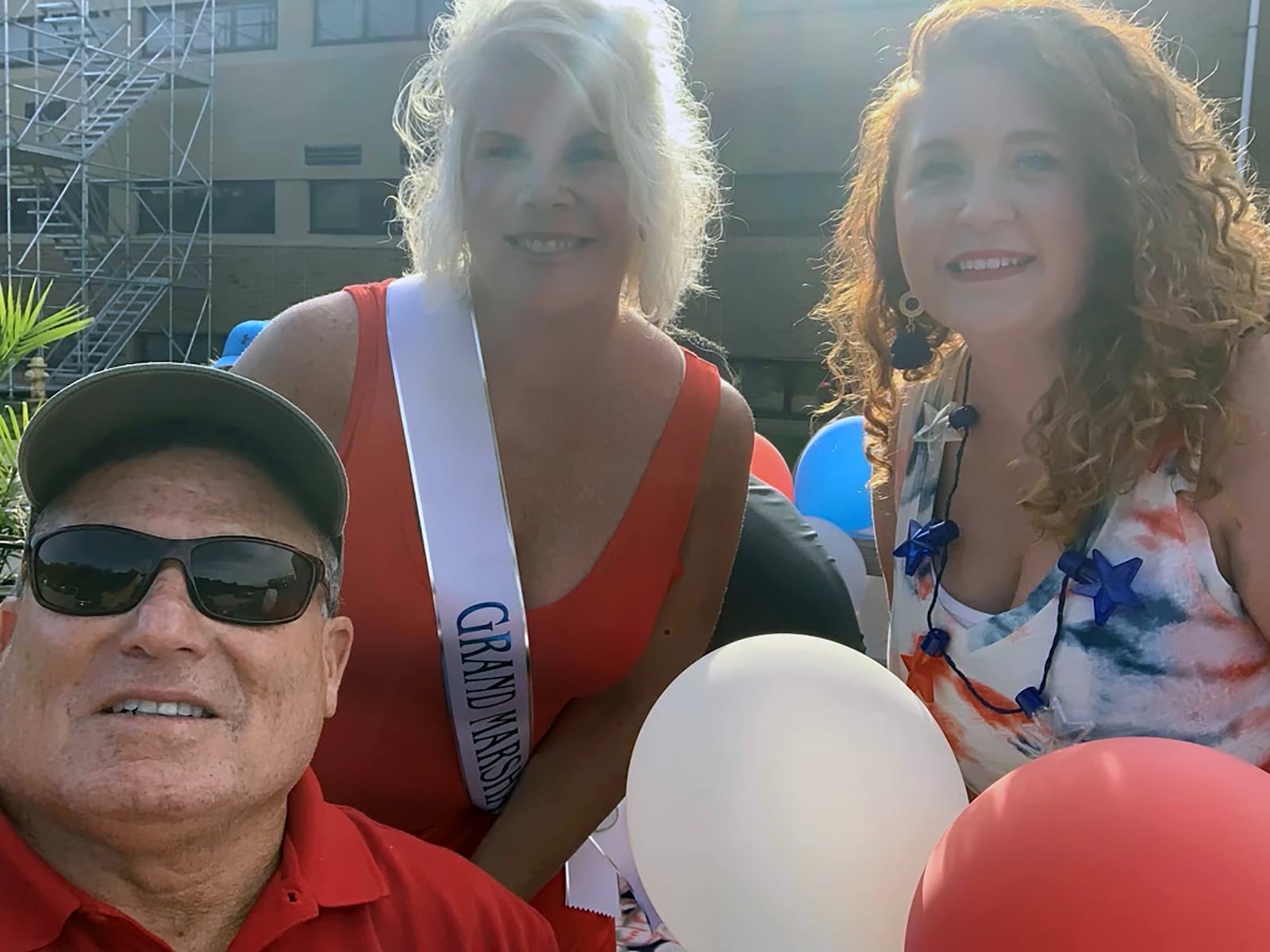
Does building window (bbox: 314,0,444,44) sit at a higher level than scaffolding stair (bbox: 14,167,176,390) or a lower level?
higher

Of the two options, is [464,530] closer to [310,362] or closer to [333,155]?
[310,362]

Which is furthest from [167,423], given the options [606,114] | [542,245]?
[606,114]

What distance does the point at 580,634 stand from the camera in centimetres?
181

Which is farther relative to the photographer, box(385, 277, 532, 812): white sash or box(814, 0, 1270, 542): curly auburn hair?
box(385, 277, 532, 812): white sash

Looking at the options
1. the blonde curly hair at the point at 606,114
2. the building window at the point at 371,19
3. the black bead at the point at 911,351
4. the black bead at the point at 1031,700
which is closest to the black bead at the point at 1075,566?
the black bead at the point at 1031,700

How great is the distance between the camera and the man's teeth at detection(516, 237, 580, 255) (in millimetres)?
1764

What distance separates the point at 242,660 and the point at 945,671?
1.16 metres

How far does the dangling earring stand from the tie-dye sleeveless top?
61cm

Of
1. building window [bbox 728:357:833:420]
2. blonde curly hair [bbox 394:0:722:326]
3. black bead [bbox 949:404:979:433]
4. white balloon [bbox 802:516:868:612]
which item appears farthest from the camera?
building window [bbox 728:357:833:420]

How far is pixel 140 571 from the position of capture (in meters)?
1.08

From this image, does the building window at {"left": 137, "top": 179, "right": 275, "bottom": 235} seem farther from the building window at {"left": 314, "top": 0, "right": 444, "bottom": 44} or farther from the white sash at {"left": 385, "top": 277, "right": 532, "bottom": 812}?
the white sash at {"left": 385, "top": 277, "right": 532, "bottom": 812}

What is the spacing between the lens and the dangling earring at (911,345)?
2045 millimetres

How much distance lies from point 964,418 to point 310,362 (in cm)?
123

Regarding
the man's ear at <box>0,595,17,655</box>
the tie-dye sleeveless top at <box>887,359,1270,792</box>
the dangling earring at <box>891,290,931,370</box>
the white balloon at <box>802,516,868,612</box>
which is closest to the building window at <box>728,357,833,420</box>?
the white balloon at <box>802,516,868,612</box>
